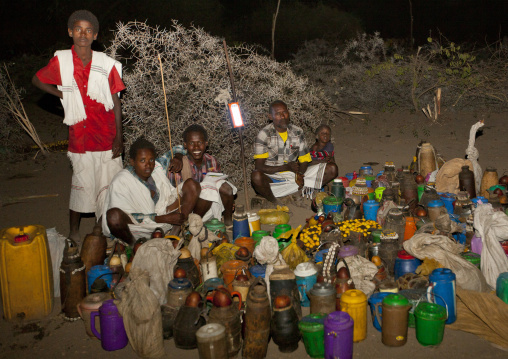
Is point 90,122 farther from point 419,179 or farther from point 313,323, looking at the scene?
point 419,179

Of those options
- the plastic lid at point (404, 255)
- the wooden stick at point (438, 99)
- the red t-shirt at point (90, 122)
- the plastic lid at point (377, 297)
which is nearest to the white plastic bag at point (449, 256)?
the plastic lid at point (404, 255)

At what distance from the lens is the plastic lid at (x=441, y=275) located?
3.43 metres

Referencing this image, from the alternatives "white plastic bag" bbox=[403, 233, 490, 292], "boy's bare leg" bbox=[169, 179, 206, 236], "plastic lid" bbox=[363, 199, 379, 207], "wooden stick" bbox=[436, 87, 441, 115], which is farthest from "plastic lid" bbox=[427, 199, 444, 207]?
"wooden stick" bbox=[436, 87, 441, 115]

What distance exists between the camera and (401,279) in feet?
12.1

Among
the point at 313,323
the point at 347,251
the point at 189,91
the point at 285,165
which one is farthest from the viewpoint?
the point at 189,91

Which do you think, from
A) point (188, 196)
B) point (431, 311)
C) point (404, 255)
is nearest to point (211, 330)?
point (431, 311)

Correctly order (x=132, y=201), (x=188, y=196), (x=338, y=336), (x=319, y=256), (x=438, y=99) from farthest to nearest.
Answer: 1. (x=438, y=99)
2. (x=188, y=196)
3. (x=132, y=201)
4. (x=319, y=256)
5. (x=338, y=336)

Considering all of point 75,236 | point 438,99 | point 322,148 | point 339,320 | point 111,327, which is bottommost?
point 111,327

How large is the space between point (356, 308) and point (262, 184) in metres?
2.69

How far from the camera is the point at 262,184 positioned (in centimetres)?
581

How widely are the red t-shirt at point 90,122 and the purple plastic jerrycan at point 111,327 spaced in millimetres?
1859

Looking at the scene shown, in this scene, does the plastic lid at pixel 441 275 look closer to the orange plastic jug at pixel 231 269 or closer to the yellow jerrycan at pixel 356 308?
the yellow jerrycan at pixel 356 308

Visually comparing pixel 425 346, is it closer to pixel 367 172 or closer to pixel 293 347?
pixel 293 347

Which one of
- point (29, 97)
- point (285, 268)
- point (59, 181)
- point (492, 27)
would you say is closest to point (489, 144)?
point (285, 268)
